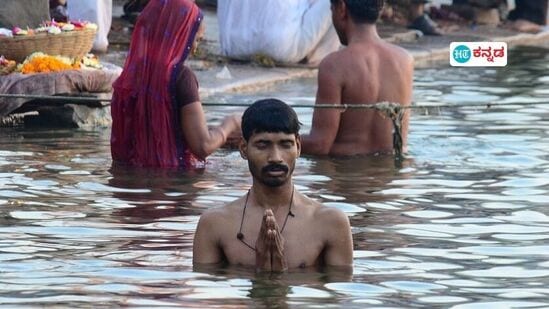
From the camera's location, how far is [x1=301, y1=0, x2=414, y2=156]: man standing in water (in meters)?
10.7

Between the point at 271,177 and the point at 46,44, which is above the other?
the point at 46,44

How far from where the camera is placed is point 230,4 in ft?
57.3

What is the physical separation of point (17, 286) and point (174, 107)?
340 cm

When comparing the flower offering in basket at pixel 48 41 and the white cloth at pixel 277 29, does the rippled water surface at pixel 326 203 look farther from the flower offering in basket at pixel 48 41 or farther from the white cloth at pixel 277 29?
the white cloth at pixel 277 29

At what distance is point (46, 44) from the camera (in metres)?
13.2

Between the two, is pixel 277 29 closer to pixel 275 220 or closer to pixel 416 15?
pixel 416 15

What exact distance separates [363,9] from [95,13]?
6074 mm

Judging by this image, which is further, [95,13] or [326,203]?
[95,13]

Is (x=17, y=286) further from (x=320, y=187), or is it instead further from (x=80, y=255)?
(x=320, y=187)

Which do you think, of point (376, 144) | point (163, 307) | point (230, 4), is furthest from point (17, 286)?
point (230, 4)

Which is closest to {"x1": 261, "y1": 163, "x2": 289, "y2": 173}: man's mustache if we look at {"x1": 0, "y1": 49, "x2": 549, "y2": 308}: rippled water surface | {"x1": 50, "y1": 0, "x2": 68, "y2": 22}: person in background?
{"x1": 0, "y1": 49, "x2": 549, "y2": 308}: rippled water surface

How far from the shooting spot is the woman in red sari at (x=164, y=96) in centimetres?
1032

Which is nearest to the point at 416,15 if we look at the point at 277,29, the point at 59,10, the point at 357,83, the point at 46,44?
the point at 277,29

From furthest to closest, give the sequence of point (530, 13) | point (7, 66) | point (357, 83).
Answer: point (530, 13)
point (7, 66)
point (357, 83)
